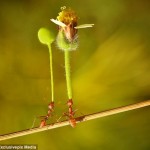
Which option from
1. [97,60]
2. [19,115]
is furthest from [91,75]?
[19,115]

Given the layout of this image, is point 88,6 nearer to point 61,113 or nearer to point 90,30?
point 90,30

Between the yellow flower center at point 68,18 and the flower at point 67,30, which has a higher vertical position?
the yellow flower center at point 68,18

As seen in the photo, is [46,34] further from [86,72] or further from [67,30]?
[86,72]

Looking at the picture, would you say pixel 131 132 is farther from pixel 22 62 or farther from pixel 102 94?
pixel 22 62

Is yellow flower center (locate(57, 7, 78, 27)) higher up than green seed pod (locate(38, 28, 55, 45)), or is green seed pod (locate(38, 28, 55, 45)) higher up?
yellow flower center (locate(57, 7, 78, 27))

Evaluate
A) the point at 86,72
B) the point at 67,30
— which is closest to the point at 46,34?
the point at 67,30

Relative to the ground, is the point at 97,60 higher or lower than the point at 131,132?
higher

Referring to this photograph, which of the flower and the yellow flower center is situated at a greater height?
the yellow flower center

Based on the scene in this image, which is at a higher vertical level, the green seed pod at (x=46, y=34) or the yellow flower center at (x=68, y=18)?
the yellow flower center at (x=68, y=18)
